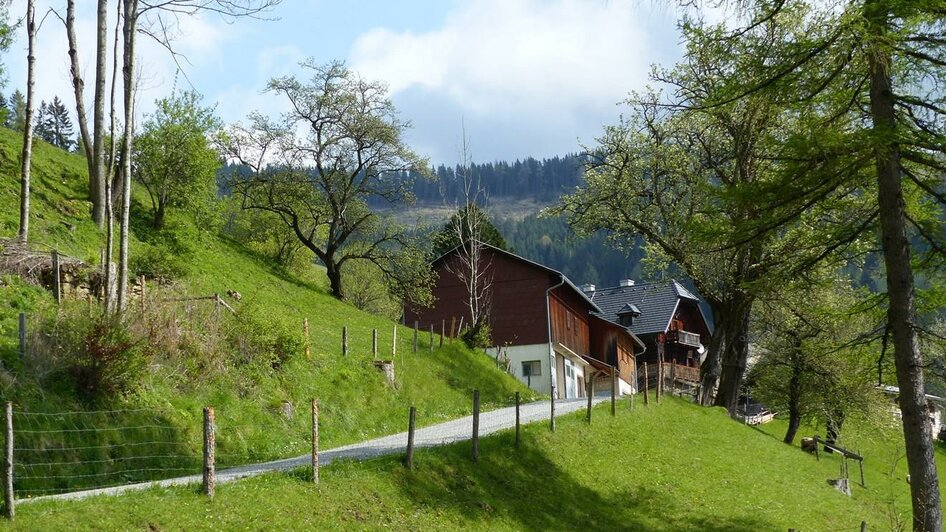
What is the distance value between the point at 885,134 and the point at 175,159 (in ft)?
89.0

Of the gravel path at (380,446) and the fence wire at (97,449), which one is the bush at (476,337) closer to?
the gravel path at (380,446)

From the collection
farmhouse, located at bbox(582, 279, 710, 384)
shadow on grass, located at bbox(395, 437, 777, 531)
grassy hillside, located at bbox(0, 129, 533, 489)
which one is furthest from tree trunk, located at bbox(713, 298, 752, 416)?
farmhouse, located at bbox(582, 279, 710, 384)

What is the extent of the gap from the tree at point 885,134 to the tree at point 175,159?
945 inches

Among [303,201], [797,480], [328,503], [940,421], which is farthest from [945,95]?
[940,421]

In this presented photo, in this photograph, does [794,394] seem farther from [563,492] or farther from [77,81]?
[77,81]

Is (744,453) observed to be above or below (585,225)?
below

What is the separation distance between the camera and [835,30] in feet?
47.6

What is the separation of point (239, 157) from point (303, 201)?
4.03 meters

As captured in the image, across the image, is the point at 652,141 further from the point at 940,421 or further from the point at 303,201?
the point at 940,421

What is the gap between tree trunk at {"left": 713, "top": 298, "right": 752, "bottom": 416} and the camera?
3325 cm

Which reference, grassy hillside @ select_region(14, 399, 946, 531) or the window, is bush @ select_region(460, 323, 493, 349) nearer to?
the window

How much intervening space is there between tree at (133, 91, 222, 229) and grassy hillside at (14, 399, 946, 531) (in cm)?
1880

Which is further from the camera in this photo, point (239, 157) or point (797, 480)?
point (239, 157)

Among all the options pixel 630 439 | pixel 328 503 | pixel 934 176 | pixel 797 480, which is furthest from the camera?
pixel 797 480
